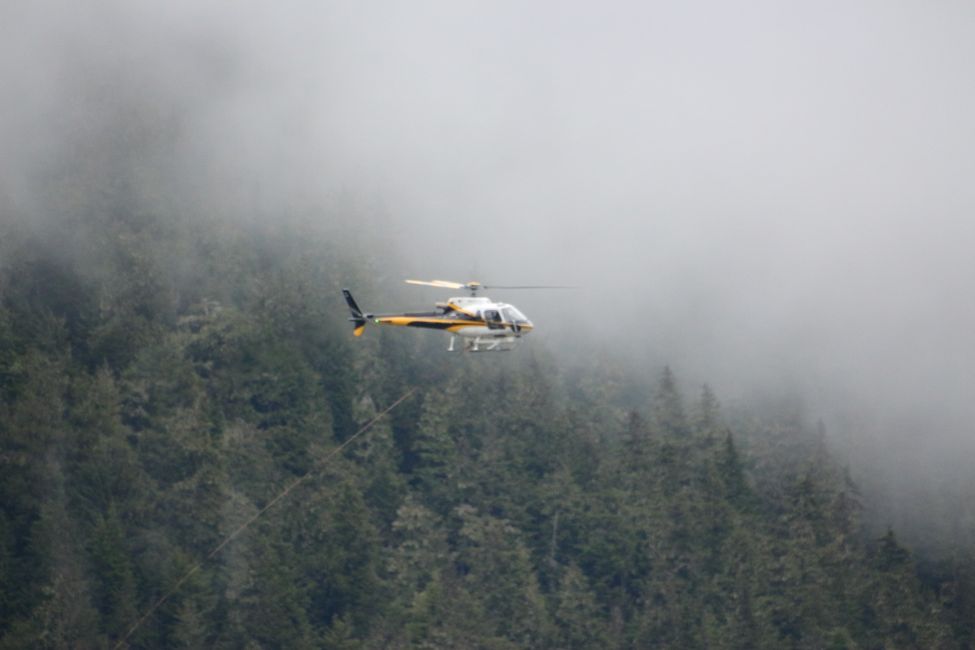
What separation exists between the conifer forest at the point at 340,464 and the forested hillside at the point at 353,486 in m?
0.17

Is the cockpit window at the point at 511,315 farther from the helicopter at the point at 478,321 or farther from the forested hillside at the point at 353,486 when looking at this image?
the forested hillside at the point at 353,486

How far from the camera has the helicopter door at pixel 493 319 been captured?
7806 cm

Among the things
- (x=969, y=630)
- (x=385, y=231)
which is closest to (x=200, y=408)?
(x=385, y=231)

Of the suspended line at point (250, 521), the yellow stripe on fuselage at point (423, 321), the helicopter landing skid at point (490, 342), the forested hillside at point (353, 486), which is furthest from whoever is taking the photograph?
the forested hillside at point (353, 486)

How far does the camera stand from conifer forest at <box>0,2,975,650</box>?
106125 millimetres

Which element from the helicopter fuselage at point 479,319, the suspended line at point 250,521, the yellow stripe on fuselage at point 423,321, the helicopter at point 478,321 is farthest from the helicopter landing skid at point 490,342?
the suspended line at point 250,521

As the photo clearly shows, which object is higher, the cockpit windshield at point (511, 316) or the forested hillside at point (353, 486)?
the cockpit windshield at point (511, 316)

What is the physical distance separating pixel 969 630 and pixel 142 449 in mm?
44076

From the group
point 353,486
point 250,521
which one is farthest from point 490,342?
point 353,486

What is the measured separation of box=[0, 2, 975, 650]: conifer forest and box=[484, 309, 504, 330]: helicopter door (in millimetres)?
28189

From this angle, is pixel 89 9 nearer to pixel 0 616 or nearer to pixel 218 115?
pixel 218 115

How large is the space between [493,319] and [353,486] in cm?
3765

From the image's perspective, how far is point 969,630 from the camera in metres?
108

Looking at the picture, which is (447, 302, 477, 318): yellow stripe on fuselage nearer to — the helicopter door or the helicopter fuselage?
the helicopter fuselage
